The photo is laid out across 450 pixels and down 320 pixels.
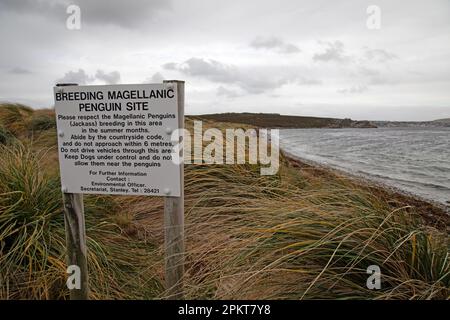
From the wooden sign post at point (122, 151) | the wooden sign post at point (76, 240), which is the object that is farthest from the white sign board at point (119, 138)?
the wooden sign post at point (76, 240)

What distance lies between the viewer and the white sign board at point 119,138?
262 cm

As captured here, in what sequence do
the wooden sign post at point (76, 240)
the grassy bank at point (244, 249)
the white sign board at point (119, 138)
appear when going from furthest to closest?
the wooden sign post at point (76, 240), the white sign board at point (119, 138), the grassy bank at point (244, 249)

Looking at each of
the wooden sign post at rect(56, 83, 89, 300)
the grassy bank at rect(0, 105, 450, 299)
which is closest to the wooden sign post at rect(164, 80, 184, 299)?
the grassy bank at rect(0, 105, 450, 299)

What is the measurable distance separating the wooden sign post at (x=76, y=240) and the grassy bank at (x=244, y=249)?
23 cm

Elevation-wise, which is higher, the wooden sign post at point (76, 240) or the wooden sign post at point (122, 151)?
the wooden sign post at point (122, 151)

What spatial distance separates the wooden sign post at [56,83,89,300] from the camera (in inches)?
112

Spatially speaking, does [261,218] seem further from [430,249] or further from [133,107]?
[133,107]

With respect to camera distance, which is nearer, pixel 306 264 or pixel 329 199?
pixel 306 264

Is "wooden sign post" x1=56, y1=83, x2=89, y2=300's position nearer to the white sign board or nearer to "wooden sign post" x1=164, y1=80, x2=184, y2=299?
the white sign board

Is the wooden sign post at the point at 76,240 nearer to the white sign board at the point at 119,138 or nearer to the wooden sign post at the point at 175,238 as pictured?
the white sign board at the point at 119,138

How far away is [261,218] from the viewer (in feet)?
11.9

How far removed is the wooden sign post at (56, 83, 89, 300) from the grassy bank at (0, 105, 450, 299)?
228mm
